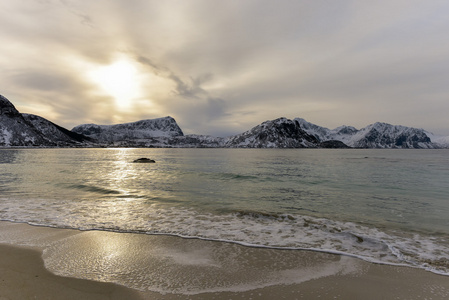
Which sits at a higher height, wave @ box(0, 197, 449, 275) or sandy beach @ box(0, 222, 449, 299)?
sandy beach @ box(0, 222, 449, 299)

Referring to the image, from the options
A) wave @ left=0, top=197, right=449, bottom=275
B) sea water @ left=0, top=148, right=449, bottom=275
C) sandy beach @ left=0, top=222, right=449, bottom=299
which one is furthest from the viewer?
sea water @ left=0, top=148, right=449, bottom=275

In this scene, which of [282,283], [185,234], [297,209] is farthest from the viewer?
[297,209]

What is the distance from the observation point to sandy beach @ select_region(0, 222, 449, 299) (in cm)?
504

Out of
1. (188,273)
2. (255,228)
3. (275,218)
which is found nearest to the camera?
(188,273)

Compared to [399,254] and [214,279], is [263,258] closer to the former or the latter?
[214,279]

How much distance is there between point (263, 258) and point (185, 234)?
3476 mm

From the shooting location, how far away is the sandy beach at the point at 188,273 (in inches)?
198

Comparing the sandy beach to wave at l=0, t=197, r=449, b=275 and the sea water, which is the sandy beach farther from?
the sea water

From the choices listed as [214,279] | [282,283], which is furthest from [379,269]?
[214,279]

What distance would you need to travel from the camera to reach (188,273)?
5.91 metres

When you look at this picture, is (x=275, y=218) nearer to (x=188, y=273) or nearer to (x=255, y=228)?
(x=255, y=228)

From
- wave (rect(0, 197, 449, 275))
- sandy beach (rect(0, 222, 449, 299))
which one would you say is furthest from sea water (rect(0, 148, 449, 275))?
sandy beach (rect(0, 222, 449, 299))

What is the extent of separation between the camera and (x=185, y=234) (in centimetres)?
919

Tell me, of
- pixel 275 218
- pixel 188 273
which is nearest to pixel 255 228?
pixel 275 218
